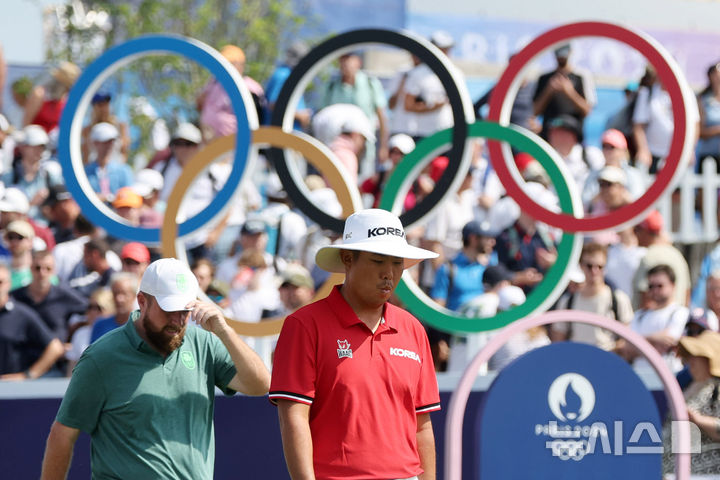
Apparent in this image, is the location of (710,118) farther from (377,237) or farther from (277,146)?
(377,237)

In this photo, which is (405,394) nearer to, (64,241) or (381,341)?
(381,341)

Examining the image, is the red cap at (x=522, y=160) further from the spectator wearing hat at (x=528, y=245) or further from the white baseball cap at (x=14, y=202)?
the white baseball cap at (x=14, y=202)

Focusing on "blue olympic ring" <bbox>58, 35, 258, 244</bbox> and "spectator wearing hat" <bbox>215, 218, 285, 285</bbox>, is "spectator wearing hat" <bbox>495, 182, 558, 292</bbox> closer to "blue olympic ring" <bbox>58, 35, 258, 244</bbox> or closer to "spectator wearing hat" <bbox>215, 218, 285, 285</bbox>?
"spectator wearing hat" <bbox>215, 218, 285, 285</bbox>

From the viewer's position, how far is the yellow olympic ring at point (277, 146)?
754 centimetres

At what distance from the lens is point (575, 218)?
812 centimetres

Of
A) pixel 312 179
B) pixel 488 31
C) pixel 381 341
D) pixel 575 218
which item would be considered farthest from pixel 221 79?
pixel 488 31

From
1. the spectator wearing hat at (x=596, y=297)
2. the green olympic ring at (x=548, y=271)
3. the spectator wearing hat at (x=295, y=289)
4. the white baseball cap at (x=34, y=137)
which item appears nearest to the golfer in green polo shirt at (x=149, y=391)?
the green olympic ring at (x=548, y=271)

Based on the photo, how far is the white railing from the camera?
11.2 meters

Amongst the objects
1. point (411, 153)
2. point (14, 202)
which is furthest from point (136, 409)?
point (14, 202)

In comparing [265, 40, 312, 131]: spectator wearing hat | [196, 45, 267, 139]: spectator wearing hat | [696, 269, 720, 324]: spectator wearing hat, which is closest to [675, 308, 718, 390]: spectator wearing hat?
[696, 269, 720, 324]: spectator wearing hat

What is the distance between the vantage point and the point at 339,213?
9.80 m

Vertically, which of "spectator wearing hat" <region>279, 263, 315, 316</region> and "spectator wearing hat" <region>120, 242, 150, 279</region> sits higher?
"spectator wearing hat" <region>120, 242, 150, 279</region>

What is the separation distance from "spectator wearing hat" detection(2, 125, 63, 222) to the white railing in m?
5.51

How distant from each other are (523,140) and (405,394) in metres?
4.06
